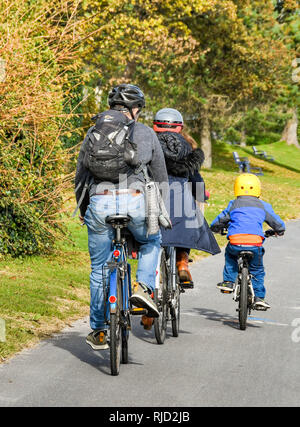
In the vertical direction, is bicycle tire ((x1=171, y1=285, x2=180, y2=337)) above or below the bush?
below

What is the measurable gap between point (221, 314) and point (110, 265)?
330 cm

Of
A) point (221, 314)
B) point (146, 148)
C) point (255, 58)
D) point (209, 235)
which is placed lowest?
point (221, 314)

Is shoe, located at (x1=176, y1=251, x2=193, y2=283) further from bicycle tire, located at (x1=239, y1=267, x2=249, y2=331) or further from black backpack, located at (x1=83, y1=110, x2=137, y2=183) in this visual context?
black backpack, located at (x1=83, y1=110, x2=137, y2=183)

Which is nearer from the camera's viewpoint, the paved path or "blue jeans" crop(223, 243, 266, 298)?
the paved path

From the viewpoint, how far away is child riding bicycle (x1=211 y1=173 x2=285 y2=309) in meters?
8.07

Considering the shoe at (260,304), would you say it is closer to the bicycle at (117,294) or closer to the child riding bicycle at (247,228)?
the child riding bicycle at (247,228)

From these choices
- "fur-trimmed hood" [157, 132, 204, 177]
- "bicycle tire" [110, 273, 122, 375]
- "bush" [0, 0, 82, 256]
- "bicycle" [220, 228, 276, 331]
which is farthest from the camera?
"bush" [0, 0, 82, 256]

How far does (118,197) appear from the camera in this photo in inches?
231

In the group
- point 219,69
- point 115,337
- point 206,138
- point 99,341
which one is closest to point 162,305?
point 99,341

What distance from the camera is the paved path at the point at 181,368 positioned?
5.25 m

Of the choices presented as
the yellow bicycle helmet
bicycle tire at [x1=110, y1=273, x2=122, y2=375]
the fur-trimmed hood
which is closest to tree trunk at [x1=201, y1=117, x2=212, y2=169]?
the yellow bicycle helmet

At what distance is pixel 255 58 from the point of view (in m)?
34.4
